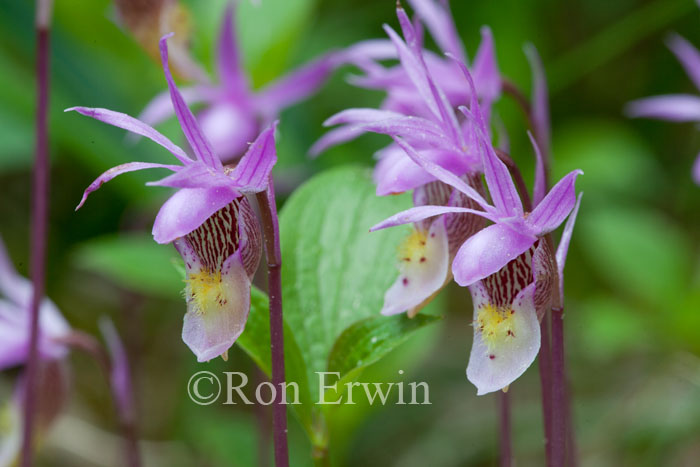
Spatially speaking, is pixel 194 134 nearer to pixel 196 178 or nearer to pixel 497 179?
pixel 196 178

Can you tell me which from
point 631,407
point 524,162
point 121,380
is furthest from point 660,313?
point 121,380

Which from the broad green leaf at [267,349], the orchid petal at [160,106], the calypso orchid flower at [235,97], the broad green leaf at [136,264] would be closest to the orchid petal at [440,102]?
the broad green leaf at [267,349]

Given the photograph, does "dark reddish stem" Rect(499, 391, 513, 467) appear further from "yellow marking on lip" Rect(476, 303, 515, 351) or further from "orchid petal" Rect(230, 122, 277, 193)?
"orchid petal" Rect(230, 122, 277, 193)

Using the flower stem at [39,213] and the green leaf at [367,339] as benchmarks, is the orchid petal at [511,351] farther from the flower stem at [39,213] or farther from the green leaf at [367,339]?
the flower stem at [39,213]

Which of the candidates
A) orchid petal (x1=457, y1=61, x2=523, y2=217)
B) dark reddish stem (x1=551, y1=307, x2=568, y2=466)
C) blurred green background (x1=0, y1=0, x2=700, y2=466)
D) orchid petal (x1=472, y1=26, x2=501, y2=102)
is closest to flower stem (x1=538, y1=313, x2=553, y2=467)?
dark reddish stem (x1=551, y1=307, x2=568, y2=466)

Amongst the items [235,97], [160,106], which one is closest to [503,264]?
[160,106]
